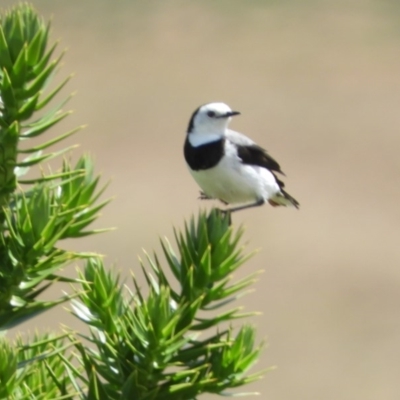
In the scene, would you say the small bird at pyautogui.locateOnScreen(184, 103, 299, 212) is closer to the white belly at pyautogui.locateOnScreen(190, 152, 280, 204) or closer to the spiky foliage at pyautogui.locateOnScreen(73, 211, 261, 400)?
the white belly at pyautogui.locateOnScreen(190, 152, 280, 204)

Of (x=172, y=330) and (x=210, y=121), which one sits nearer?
(x=172, y=330)

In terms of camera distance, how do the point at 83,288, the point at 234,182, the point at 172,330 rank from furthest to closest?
the point at 234,182, the point at 83,288, the point at 172,330

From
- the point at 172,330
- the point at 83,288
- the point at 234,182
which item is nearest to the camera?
the point at 172,330

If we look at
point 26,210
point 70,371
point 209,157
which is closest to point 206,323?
A: point 70,371

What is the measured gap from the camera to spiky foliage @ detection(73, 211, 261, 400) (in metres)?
1.19

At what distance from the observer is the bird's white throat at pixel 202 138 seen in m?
3.40

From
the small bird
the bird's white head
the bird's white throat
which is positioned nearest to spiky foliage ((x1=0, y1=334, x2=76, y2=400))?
the small bird

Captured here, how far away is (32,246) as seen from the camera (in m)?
1.13

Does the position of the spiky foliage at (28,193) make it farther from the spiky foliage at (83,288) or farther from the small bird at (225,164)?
the small bird at (225,164)

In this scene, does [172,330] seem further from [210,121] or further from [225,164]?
[210,121]

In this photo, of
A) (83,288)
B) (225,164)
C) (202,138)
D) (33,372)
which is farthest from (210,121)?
(33,372)

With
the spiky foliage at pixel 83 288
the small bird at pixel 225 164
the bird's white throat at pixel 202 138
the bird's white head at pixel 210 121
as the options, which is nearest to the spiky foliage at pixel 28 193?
the spiky foliage at pixel 83 288

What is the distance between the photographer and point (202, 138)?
3.47m

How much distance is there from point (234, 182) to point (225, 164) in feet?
0.24
